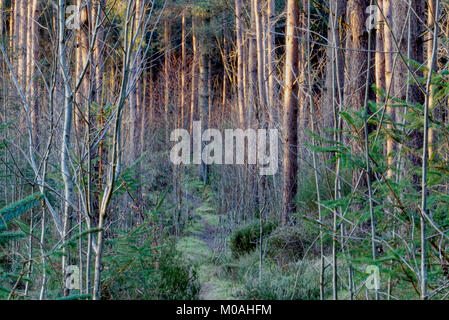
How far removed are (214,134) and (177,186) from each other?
508cm

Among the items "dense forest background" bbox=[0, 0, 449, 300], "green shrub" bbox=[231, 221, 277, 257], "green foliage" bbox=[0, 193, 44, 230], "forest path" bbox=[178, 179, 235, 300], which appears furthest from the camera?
"green shrub" bbox=[231, 221, 277, 257]

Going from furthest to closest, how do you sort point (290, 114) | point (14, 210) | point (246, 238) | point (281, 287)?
point (290, 114) → point (246, 238) → point (281, 287) → point (14, 210)

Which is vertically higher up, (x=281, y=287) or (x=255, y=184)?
(x=255, y=184)

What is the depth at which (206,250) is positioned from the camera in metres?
7.32

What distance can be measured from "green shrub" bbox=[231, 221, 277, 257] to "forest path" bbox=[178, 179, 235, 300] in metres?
0.30

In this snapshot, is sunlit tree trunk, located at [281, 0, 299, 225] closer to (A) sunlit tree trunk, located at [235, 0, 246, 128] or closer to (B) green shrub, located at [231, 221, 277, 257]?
(B) green shrub, located at [231, 221, 277, 257]

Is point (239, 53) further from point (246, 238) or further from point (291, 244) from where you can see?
point (291, 244)

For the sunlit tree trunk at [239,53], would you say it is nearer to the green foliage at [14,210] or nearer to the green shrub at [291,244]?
the green shrub at [291,244]

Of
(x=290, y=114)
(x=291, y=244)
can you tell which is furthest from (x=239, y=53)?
(x=291, y=244)

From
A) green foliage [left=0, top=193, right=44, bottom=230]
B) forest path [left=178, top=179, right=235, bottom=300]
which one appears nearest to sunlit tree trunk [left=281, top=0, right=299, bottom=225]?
forest path [left=178, top=179, right=235, bottom=300]

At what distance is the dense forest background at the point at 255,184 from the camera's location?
209cm

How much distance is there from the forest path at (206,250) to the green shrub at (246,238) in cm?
30

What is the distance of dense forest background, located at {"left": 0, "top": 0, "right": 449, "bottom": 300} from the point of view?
2.09m

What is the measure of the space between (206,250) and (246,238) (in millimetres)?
776
